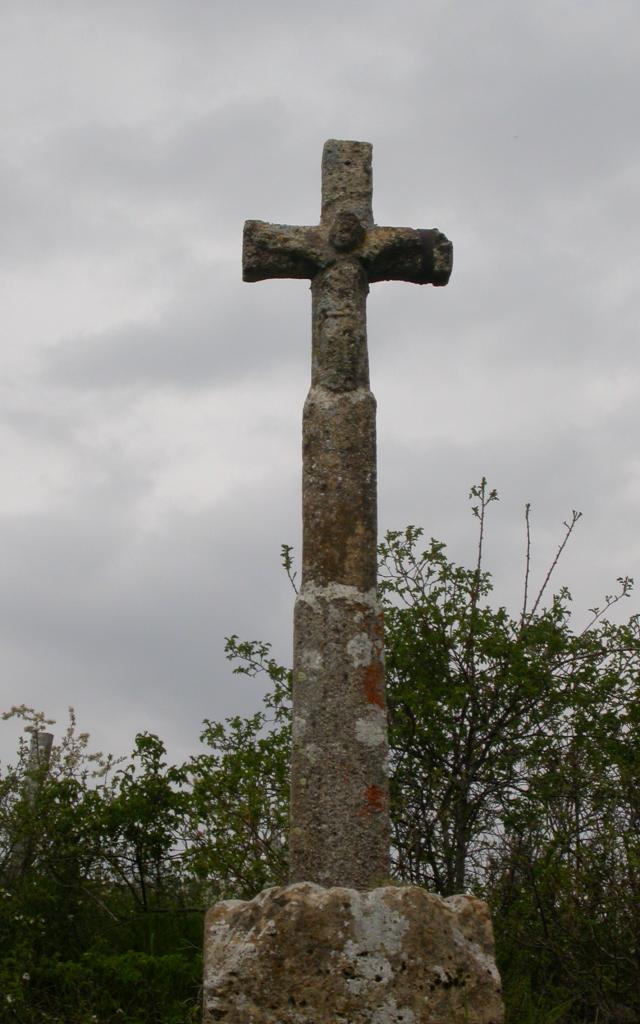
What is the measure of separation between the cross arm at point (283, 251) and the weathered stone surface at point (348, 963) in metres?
3.08

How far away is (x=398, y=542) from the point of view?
10688 millimetres

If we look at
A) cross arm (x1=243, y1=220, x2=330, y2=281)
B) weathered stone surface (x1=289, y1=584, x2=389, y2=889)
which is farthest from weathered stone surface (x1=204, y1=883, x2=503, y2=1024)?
cross arm (x1=243, y1=220, x2=330, y2=281)

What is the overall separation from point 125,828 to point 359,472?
220 inches

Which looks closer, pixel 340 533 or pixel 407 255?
pixel 340 533

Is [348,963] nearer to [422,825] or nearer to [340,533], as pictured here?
[340,533]

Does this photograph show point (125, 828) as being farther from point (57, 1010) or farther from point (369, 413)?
point (369, 413)

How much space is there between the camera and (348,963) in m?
3.98

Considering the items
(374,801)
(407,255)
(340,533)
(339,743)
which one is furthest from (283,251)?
(374,801)

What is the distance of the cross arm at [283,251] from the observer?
5934 millimetres

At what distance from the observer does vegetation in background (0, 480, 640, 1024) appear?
8281 mm

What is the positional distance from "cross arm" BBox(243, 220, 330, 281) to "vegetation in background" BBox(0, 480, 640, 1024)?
435 cm

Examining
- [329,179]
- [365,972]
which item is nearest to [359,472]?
[329,179]

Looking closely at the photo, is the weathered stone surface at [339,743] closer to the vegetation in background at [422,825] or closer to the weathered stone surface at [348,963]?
the weathered stone surface at [348,963]

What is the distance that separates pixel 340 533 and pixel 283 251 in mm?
1503
